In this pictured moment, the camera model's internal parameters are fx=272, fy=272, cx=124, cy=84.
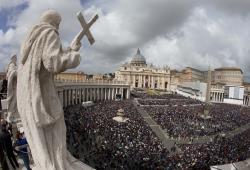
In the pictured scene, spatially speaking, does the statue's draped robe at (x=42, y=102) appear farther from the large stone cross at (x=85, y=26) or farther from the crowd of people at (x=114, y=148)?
the crowd of people at (x=114, y=148)

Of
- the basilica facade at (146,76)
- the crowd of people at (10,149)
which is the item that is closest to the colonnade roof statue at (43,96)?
the crowd of people at (10,149)

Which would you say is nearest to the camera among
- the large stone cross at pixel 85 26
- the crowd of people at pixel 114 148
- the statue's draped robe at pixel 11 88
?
the large stone cross at pixel 85 26

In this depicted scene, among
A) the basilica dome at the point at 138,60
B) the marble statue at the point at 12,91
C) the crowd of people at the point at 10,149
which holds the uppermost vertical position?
the basilica dome at the point at 138,60

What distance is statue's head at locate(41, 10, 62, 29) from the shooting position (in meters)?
3.69

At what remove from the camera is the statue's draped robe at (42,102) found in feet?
11.4

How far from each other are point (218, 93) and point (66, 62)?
10932 centimetres

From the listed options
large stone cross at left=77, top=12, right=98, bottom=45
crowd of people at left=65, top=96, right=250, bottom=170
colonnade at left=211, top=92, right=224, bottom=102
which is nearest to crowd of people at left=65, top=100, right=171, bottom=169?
crowd of people at left=65, top=96, right=250, bottom=170

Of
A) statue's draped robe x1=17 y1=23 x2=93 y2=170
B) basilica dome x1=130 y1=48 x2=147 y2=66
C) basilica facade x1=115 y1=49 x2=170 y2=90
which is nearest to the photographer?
statue's draped robe x1=17 y1=23 x2=93 y2=170

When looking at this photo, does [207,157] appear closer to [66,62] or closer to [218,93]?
[66,62]

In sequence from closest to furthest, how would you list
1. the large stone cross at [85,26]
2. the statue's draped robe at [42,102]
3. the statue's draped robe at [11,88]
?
1. the statue's draped robe at [42,102]
2. the large stone cross at [85,26]
3. the statue's draped robe at [11,88]

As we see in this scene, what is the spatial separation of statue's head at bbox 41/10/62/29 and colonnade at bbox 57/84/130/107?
39657mm

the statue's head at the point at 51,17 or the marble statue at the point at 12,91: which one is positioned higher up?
the statue's head at the point at 51,17

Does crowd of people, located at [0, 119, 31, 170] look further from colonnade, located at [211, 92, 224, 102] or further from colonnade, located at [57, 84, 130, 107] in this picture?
colonnade, located at [211, 92, 224, 102]

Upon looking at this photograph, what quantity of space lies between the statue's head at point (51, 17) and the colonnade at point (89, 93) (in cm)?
3966
